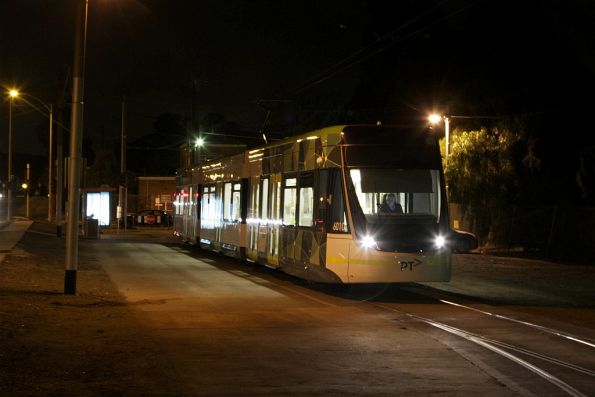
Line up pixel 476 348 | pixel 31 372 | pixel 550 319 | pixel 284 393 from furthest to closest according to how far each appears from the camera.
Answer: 1. pixel 550 319
2. pixel 476 348
3. pixel 31 372
4. pixel 284 393

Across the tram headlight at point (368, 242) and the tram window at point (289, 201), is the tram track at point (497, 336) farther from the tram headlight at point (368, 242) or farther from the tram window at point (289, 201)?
the tram window at point (289, 201)

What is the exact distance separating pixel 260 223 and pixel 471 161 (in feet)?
47.3

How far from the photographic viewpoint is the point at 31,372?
8.90 metres

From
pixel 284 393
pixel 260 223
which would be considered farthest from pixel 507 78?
pixel 284 393

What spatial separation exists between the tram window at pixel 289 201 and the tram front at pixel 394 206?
2.91m

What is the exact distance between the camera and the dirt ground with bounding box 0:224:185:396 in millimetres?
8367

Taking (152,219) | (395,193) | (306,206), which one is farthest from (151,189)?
(395,193)

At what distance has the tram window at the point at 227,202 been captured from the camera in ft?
85.8

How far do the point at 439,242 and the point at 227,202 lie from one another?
1158cm

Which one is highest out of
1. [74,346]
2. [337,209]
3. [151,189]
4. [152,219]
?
[151,189]

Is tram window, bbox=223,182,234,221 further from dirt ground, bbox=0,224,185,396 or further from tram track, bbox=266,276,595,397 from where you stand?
tram track, bbox=266,276,595,397

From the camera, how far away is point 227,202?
26625 millimetres

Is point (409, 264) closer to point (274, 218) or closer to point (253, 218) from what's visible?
point (274, 218)

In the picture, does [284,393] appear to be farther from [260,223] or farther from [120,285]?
[260,223]
